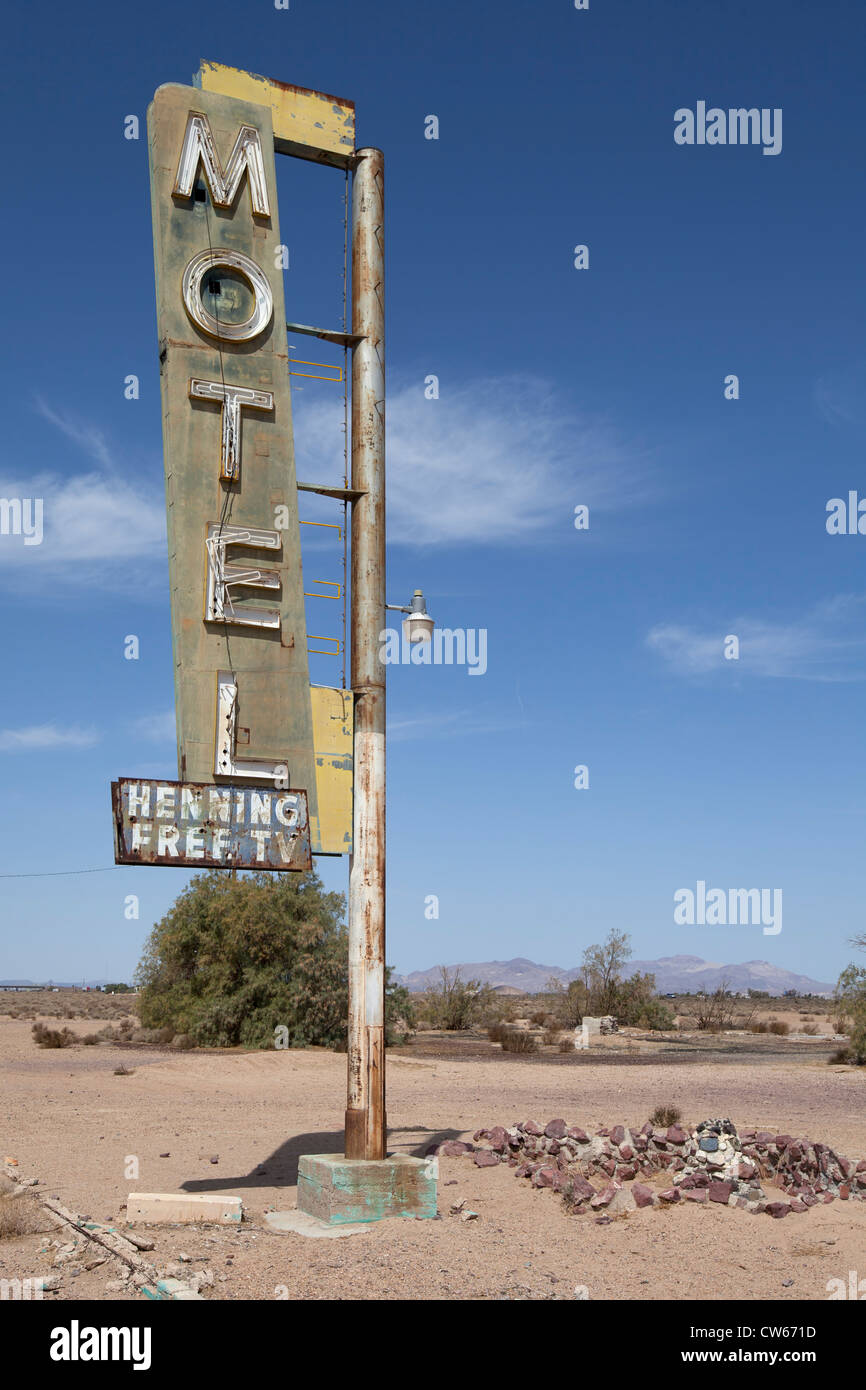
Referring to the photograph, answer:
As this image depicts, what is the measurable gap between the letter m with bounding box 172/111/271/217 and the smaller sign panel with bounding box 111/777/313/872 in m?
5.94

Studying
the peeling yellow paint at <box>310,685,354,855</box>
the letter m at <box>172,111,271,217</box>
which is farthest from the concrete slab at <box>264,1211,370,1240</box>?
the letter m at <box>172,111,271,217</box>

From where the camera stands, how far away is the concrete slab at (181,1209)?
33.2ft

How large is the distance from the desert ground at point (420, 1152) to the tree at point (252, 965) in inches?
83.6

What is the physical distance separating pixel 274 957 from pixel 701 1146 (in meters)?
20.9

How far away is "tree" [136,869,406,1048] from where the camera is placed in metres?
30.4

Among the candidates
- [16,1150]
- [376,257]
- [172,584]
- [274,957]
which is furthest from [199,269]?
[274,957]

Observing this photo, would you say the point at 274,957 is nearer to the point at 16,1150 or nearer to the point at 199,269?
the point at 16,1150

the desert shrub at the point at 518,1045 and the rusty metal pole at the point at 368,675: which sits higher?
the rusty metal pole at the point at 368,675

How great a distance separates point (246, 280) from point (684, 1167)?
10060 millimetres

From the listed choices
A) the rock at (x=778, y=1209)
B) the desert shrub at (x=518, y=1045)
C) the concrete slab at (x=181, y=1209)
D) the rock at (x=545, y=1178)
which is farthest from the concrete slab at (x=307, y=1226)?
the desert shrub at (x=518, y=1045)

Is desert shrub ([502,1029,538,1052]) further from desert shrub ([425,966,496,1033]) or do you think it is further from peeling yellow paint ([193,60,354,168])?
peeling yellow paint ([193,60,354,168])

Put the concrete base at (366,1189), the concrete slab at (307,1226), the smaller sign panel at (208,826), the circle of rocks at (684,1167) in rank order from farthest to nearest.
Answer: the circle of rocks at (684,1167)
the concrete base at (366,1189)
the smaller sign panel at (208,826)
the concrete slab at (307,1226)

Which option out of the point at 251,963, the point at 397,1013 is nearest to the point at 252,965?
the point at 251,963

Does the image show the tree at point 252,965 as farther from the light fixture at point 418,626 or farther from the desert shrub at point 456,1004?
the light fixture at point 418,626
